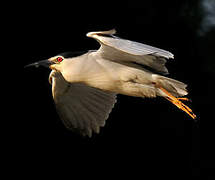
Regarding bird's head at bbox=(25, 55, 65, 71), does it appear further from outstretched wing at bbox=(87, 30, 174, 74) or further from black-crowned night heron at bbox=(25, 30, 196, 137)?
outstretched wing at bbox=(87, 30, 174, 74)

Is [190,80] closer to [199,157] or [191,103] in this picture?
[191,103]

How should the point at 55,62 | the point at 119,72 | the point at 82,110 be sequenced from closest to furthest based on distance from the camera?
the point at 119,72
the point at 55,62
the point at 82,110

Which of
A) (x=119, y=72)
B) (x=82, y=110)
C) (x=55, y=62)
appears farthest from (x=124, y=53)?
(x=82, y=110)

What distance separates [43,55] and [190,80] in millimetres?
1434

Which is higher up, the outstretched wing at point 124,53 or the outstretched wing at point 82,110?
the outstretched wing at point 124,53

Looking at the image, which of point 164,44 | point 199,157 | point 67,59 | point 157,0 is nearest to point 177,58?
point 164,44

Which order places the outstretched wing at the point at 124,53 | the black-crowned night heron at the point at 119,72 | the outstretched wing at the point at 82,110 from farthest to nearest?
1. the outstretched wing at the point at 82,110
2. the black-crowned night heron at the point at 119,72
3. the outstretched wing at the point at 124,53

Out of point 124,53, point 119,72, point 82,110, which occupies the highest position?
point 124,53

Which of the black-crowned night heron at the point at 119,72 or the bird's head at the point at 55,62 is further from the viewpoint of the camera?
the bird's head at the point at 55,62

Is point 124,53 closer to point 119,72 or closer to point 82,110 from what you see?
point 119,72

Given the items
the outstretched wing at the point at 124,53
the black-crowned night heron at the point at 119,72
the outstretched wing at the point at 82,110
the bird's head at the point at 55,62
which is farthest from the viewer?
the outstretched wing at the point at 82,110

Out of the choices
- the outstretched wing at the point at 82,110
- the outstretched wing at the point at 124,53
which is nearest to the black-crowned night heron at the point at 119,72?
the outstretched wing at the point at 124,53

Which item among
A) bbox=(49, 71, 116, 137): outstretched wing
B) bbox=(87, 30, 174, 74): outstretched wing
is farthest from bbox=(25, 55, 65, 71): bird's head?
bbox=(49, 71, 116, 137): outstretched wing

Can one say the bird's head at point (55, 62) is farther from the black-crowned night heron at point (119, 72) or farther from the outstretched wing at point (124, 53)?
the outstretched wing at point (124, 53)
